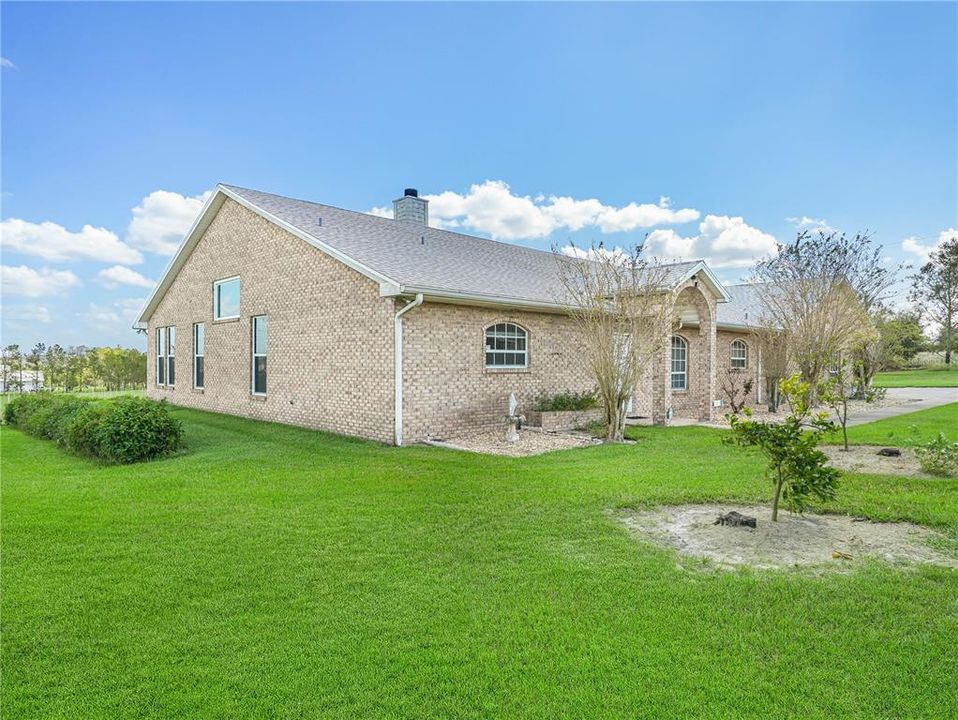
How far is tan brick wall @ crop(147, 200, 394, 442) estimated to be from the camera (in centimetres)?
1096

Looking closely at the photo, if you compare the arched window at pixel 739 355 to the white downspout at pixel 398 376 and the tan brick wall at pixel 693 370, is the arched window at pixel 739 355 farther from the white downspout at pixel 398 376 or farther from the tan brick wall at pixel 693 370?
the white downspout at pixel 398 376

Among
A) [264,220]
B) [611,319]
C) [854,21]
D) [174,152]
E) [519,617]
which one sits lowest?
[519,617]

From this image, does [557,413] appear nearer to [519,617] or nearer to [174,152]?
[519,617]

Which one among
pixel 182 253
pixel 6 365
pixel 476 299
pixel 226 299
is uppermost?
pixel 182 253

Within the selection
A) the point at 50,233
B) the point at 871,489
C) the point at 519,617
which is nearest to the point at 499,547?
the point at 519,617

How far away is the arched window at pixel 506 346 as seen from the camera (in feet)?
39.5

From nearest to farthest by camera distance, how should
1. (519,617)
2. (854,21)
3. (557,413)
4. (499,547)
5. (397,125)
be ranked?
(519,617), (499,547), (854,21), (557,413), (397,125)

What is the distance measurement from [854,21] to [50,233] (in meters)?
21.3

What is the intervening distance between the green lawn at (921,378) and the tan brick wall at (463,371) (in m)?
25.7

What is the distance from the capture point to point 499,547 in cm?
482

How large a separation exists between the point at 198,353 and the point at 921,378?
139 feet

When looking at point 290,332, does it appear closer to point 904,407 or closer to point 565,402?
point 565,402

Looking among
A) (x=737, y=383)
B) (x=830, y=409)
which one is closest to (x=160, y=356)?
(x=737, y=383)

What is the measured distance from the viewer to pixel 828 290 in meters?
17.7
